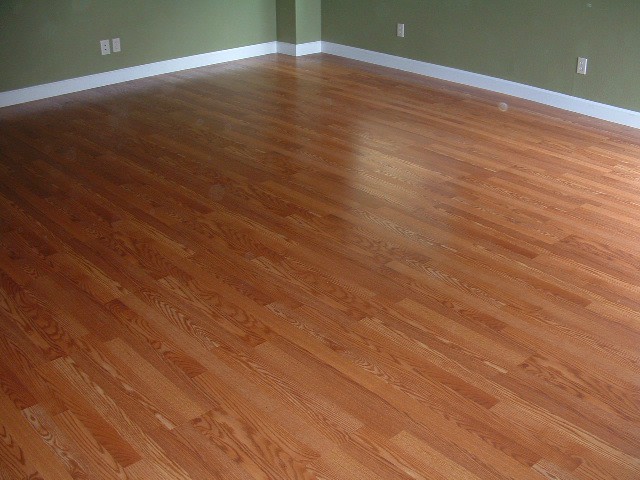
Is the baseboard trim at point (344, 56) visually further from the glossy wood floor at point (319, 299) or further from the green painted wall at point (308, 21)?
the glossy wood floor at point (319, 299)

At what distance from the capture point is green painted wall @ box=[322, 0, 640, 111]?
4.77m

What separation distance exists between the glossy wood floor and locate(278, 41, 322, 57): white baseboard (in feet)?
6.39

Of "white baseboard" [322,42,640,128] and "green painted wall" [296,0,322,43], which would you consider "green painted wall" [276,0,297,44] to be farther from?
"white baseboard" [322,42,640,128]

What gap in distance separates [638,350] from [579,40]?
3053 mm

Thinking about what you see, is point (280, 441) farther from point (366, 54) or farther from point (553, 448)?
point (366, 54)

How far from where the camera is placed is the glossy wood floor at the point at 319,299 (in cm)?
209

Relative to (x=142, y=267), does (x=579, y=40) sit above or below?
above

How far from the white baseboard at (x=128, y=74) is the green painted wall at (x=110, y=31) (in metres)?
0.04

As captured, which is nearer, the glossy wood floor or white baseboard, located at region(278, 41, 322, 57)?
the glossy wood floor

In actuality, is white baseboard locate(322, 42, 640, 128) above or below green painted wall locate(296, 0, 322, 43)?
below

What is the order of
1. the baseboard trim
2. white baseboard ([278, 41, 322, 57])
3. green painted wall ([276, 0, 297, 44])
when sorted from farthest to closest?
white baseboard ([278, 41, 322, 57]) → green painted wall ([276, 0, 297, 44]) → the baseboard trim

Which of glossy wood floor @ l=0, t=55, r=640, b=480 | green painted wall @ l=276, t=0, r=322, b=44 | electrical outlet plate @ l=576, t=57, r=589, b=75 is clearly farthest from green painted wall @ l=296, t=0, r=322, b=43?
electrical outlet plate @ l=576, t=57, r=589, b=75

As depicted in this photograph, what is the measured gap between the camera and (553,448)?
2066 millimetres

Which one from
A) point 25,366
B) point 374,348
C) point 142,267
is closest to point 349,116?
point 142,267
